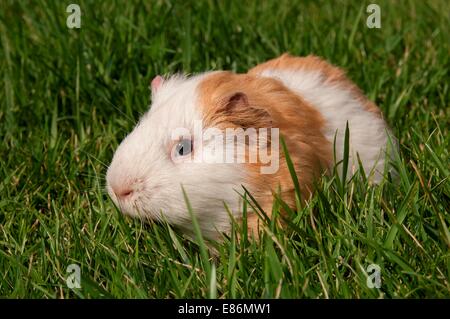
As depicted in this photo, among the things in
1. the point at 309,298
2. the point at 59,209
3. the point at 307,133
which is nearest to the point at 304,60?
the point at 307,133

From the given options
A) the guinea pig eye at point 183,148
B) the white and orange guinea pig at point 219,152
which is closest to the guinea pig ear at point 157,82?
the white and orange guinea pig at point 219,152

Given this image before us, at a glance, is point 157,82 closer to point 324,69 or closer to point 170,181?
point 170,181

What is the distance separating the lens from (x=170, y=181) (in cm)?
328

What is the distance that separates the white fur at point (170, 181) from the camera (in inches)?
129

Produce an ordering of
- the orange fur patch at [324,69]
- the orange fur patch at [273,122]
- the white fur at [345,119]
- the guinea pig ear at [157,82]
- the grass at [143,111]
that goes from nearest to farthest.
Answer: the grass at [143,111]
the orange fur patch at [273,122]
the white fur at [345,119]
the guinea pig ear at [157,82]
the orange fur patch at [324,69]

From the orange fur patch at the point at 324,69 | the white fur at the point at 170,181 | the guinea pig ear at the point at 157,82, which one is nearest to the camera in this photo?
the white fur at the point at 170,181

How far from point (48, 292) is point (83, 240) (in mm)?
450

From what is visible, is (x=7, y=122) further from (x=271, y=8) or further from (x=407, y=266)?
(x=407, y=266)

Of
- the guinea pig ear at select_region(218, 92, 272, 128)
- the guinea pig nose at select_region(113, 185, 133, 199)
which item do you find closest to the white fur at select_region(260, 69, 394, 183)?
the guinea pig ear at select_region(218, 92, 272, 128)

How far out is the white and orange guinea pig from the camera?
3.29 m

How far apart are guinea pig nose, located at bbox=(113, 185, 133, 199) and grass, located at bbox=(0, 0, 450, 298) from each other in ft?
0.62

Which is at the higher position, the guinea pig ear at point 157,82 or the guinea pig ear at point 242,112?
the guinea pig ear at point 157,82

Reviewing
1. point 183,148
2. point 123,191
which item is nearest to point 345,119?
point 183,148

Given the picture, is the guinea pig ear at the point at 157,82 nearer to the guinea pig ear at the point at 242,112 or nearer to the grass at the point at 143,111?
the grass at the point at 143,111
